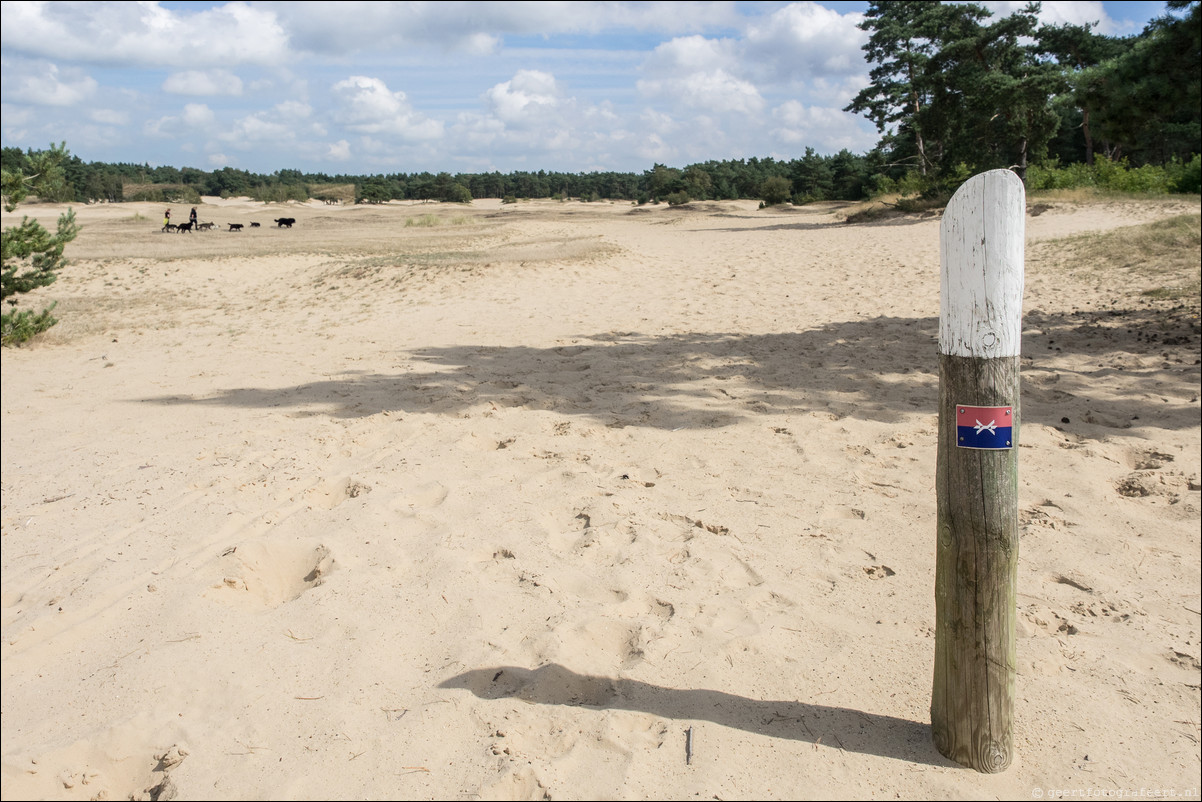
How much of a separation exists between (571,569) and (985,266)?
236cm

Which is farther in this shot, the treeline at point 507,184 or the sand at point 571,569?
the treeline at point 507,184

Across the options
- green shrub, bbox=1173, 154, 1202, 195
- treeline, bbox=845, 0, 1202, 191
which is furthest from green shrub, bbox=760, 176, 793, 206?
green shrub, bbox=1173, 154, 1202, 195

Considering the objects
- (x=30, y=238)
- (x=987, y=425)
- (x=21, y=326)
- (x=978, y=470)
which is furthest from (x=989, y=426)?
(x=21, y=326)

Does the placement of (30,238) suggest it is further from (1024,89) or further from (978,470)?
(1024,89)

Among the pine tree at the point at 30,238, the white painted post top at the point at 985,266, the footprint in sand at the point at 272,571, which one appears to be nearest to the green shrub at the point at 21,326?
the pine tree at the point at 30,238

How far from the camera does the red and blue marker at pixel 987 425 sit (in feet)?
7.93

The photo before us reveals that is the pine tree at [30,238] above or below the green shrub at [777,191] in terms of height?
below

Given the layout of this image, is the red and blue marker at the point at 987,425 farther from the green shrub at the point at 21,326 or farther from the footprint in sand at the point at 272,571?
the green shrub at the point at 21,326

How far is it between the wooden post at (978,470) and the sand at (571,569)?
20 cm

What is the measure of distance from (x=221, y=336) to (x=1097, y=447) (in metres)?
9.68

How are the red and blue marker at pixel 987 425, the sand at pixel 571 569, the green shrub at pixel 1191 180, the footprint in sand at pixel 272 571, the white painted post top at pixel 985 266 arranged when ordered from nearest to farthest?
the white painted post top at pixel 985 266, the red and blue marker at pixel 987 425, the sand at pixel 571 569, the footprint in sand at pixel 272 571, the green shrub at pixel 1191 180

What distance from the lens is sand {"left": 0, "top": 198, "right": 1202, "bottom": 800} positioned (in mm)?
2648

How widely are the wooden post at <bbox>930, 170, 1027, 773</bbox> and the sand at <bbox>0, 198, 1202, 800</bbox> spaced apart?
203mm

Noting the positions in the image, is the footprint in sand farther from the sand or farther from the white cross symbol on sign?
the white cross symbol on sign
